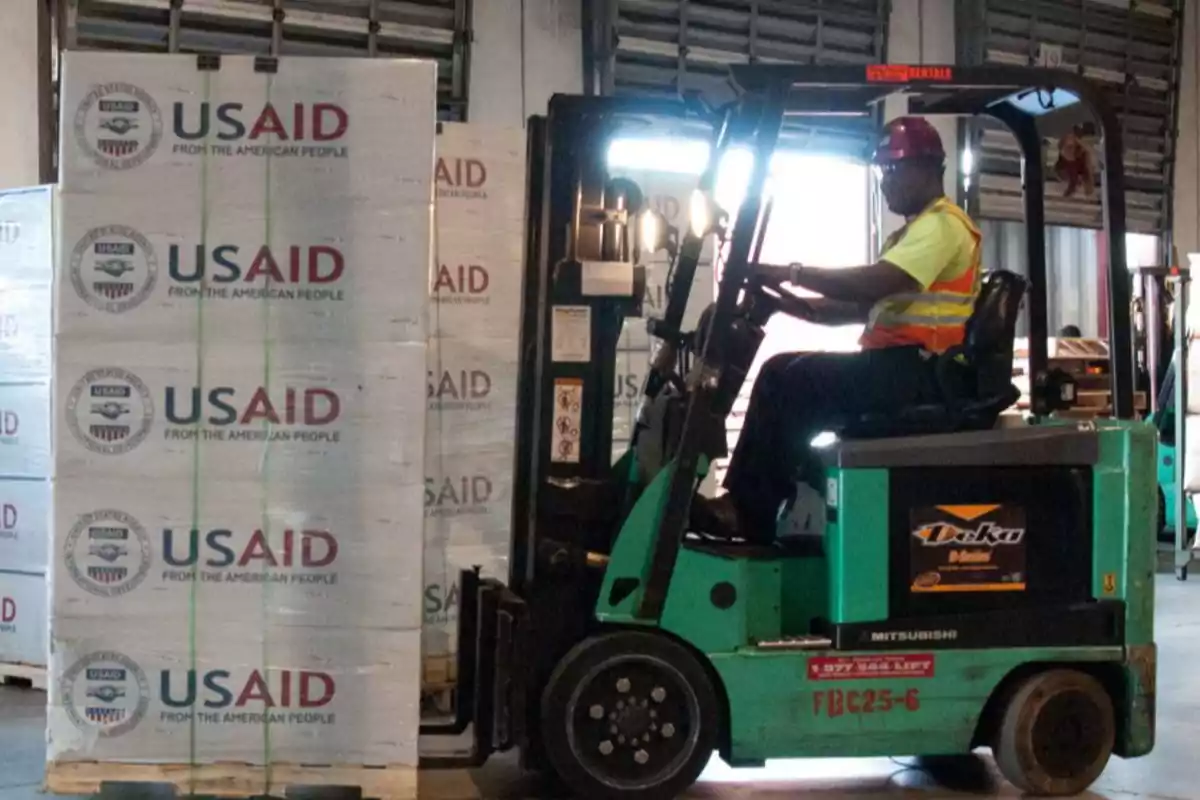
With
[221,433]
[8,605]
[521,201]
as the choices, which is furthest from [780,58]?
[221,433]

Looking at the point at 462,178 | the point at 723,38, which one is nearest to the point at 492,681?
the point at 462,178

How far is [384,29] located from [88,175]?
5052mm

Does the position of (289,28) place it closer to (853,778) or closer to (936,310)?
(936,310)

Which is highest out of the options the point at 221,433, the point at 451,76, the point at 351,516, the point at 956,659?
the point at 451,76

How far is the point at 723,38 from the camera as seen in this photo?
32.5 ft

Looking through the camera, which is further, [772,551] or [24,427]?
[24,427]

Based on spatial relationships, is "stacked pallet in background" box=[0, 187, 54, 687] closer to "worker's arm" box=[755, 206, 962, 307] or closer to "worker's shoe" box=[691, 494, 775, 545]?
"worker's shoe" box=[691, 494, 775, 545]

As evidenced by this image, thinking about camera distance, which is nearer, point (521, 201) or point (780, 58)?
point (521, 201)

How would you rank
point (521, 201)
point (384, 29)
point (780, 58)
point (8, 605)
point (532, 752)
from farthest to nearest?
1. point (780, 58)
2. point (384, 29)
3. point (8, 605)
4. point (521, 201)
5. point (532, 752)

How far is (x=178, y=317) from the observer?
153 inches

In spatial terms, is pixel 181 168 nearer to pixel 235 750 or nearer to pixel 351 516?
pixel 351 516

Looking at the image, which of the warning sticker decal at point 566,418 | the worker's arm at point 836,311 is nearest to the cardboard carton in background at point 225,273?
the warning sticker decal at point 566,418

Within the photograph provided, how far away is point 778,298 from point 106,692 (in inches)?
90.8

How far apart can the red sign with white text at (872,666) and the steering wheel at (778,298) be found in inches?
43.3
